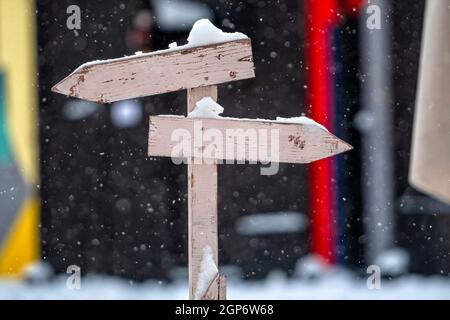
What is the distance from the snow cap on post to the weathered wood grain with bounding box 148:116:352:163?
117 millimetres

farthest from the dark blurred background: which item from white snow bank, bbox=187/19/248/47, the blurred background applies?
white snow bank, bbox=187/19/248/47

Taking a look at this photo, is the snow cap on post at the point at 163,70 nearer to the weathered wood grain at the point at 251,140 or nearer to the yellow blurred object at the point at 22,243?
the weathered wood grain at the point at 251,140

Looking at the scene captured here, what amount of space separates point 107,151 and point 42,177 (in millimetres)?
363

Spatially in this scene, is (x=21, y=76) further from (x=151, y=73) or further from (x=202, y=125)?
(x=202, y=125)

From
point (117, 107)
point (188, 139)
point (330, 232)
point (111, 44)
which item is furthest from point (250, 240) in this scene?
point (188, 139)

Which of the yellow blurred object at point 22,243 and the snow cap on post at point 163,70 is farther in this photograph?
the yellow blurred object at point 22,243

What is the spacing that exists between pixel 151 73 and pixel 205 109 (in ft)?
0.66

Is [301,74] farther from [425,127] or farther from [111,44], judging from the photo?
[111,44]

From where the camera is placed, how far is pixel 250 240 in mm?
3486

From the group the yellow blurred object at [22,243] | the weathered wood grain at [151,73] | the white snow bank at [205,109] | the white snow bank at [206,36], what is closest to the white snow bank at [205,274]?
the white snow bank at [205,109]

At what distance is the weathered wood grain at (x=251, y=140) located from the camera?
200 centimetres

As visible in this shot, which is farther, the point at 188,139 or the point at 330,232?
the point at 330,232

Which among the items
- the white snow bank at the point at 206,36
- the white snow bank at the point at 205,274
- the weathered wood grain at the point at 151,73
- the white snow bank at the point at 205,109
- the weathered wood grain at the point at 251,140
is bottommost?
the white snow bank at the point at 205,274

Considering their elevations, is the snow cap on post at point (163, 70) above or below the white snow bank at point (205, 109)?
above
